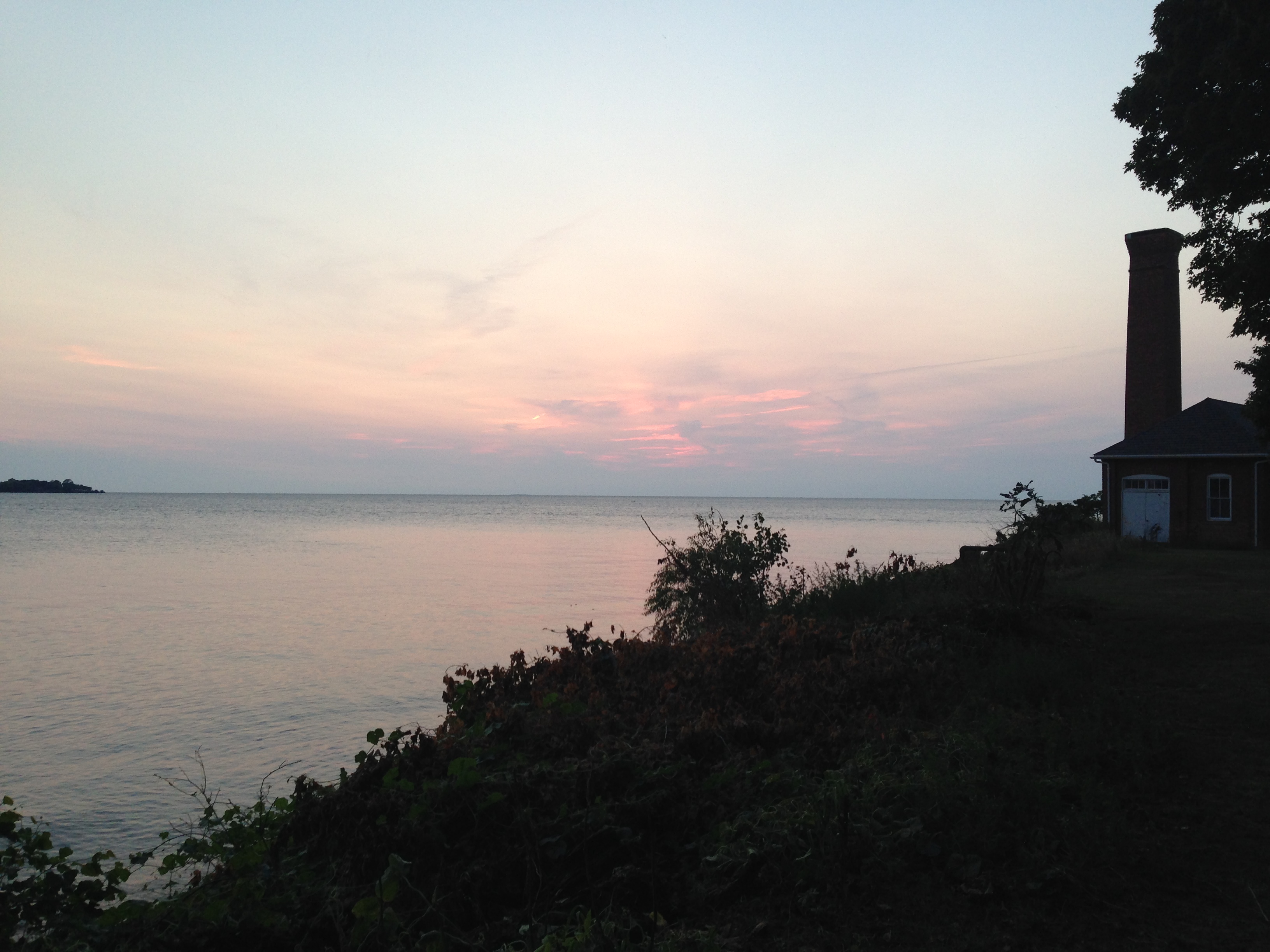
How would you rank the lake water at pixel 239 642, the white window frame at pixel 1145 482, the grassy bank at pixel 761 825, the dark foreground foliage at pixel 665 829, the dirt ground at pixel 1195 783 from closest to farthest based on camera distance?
1. the dirt ground at pixel 1195 783
2. the grassy bank at pixel 761 825
3. the dark foreground foliage at pixel 665 829
4. the lake water at pixel 239 642
5. the white window frame at pixel 1145 482

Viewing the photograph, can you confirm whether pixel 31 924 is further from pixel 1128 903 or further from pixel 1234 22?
pixel 1234 22

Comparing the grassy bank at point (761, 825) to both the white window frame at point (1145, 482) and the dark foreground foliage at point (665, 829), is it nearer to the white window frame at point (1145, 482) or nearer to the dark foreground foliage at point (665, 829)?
the dark foreground foliage at point (665, 829)

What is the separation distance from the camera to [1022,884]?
4.73 metres

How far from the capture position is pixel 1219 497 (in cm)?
3247

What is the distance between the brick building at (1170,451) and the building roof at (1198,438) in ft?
0.13


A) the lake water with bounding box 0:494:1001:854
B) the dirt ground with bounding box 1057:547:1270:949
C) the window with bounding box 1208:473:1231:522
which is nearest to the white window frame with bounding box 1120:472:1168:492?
the window with bounding box 1208:473:1231:522

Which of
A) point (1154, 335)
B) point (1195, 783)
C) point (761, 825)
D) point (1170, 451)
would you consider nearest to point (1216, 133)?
point (1195, 783)

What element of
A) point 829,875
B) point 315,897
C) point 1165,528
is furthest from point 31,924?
point 1165,528

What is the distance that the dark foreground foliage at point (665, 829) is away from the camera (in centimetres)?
472

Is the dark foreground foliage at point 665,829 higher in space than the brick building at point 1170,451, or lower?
lower

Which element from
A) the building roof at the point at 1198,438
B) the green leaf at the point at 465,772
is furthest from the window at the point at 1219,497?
the green leaf at the point at 465,772

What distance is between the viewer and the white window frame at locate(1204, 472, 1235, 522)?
32125 millimetres

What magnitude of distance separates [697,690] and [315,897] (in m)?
4.11

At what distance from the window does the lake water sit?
1020 cm
